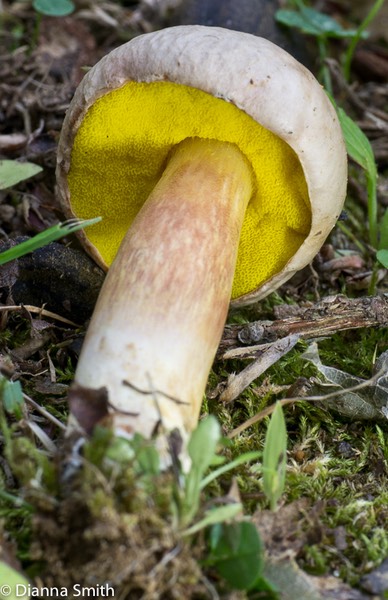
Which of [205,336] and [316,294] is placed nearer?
[205,336]

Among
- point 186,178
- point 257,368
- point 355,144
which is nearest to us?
point 186,178

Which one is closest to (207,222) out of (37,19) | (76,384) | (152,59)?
(152,59)

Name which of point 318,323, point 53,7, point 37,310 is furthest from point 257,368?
point 53,7

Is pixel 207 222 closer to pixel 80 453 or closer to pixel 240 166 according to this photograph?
pixel 240 166

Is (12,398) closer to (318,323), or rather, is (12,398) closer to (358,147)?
(318,323)

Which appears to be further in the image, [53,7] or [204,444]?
[53,7]

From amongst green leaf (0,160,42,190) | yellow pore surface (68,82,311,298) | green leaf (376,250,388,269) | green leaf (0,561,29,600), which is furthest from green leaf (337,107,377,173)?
green leaf (0,561,29,600)
